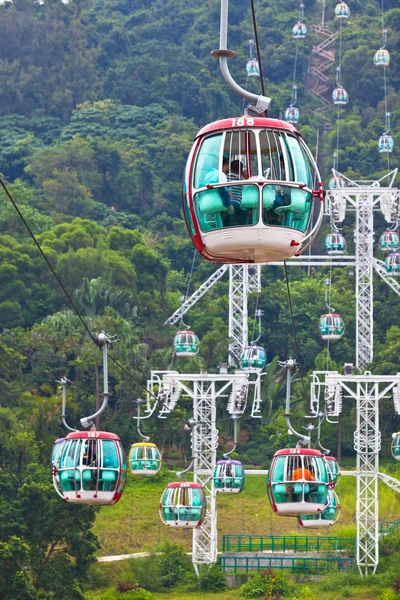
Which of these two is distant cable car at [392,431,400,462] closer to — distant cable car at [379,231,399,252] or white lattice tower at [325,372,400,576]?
white lattice tower at [325,372,400,576]

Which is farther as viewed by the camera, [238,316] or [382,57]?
[382,57]

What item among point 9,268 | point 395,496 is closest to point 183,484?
point 395,496

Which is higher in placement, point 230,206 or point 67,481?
point 230,206

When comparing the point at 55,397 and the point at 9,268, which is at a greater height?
the point at 9,268

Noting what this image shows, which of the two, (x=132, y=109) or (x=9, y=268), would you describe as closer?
(x=9, y=268)

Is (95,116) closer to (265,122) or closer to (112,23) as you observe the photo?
(112,23)

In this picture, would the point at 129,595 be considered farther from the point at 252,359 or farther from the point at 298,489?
the point at 298,489

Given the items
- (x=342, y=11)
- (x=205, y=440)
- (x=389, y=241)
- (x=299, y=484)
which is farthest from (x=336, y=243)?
(x=342, y=11)
